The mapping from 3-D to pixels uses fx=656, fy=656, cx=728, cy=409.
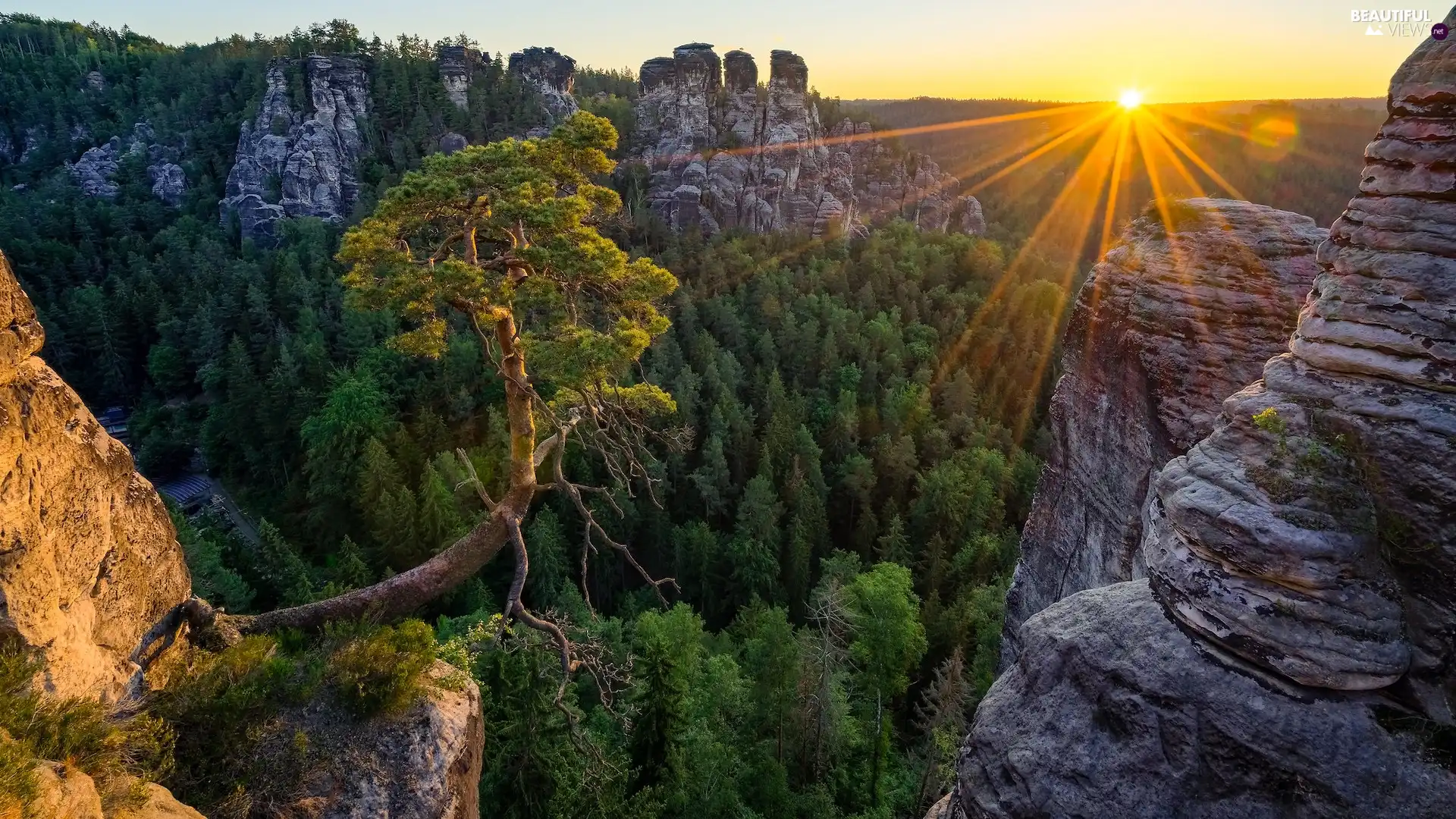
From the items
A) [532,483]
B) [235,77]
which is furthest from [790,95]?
[532,483]

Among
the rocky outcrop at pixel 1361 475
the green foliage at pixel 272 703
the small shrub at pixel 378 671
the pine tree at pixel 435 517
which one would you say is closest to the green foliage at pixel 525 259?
the small shrub at pixel 378 671

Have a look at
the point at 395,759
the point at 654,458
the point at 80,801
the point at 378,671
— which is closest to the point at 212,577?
the point at 378,671

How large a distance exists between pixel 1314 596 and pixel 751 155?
62.2 meters

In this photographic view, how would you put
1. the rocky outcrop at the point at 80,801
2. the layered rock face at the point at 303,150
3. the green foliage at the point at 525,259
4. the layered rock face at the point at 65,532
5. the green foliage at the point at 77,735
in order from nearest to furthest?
the rocky outcrop at the point at 80,801 → the green foliage at the point at 77,735 → the layered rock face at the point at 65,532 → the green foliage at the point at 525,259 → the layered rock face at the point at 303,150

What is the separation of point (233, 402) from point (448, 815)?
37434 mm

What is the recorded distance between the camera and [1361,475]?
193 inches

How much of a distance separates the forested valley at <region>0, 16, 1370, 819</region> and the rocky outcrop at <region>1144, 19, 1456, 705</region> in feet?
20.9

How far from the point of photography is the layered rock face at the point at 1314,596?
15.0 ft

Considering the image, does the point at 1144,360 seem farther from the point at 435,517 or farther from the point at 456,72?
the point at 456,72

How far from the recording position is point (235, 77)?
6975 cm

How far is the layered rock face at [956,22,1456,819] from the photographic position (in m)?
4.56

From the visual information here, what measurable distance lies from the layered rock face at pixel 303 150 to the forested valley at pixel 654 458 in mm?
2270

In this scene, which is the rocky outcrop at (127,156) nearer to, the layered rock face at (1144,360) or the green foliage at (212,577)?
the green foliage at (212,577)

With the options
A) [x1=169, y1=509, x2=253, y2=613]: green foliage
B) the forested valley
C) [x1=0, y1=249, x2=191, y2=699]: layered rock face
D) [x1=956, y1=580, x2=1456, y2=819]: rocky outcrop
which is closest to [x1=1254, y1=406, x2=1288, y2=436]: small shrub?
[x1=956, y1=580, x2=1456, y2=819]: rocky outcrop
